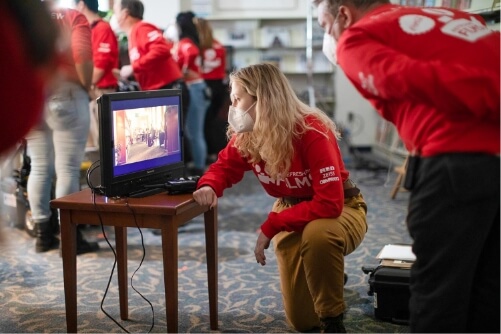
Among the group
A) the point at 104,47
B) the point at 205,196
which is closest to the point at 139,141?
the point at 205,196

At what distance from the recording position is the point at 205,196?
2320 mm

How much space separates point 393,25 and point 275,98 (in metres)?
0.81

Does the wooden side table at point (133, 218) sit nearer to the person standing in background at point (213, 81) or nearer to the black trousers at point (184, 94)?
the black trousers at point (184, 94)

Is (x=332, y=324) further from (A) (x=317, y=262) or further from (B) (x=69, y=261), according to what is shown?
(B) (x=69, y=261)

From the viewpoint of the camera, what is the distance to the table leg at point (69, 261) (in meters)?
2.26

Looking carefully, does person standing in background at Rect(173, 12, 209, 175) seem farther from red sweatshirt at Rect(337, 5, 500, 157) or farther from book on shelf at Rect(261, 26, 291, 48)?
red sweatshirt at Rect(337, 5, 500, 157)

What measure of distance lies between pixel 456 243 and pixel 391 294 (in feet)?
3.46

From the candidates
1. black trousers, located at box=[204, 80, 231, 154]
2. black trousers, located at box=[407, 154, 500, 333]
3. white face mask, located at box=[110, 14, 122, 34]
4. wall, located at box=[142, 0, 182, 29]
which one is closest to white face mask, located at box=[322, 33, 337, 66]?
black trousers, located at box=[407, 154, 500, 333]

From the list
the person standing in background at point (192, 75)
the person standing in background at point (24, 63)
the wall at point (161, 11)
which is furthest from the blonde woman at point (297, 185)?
the wall at point (161, 11)

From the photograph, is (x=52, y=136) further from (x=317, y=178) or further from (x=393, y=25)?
(x=393, y=25)

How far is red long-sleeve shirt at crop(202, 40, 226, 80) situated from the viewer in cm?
596

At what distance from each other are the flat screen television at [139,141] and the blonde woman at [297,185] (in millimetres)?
191

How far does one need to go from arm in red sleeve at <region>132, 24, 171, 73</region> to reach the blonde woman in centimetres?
202

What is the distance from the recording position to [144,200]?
222cm
